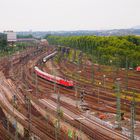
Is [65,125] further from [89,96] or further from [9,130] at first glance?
[89,96]

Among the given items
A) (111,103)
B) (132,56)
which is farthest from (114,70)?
(111,103)

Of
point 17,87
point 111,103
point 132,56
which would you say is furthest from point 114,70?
point 111,103

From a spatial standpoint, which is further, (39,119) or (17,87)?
(17,87)

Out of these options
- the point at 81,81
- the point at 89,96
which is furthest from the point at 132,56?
the point at 89,96

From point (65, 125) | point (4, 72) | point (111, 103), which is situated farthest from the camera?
point (4, 72)

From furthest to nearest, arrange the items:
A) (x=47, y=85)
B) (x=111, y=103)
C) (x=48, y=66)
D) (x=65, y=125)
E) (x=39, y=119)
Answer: (x=48, y=66) < (x=47, y=85) < (x=111, y=103) < (x=39, y=119) < (x=65, y=125)

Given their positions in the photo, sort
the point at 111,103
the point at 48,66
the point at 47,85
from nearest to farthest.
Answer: the point at 111,103
the point at 47,85
the point at 48,66

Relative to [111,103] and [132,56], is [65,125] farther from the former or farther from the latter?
[132,56]

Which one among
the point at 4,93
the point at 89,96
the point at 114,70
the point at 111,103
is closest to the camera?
the point at 111,103

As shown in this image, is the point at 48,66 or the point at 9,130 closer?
the point at 9,130
